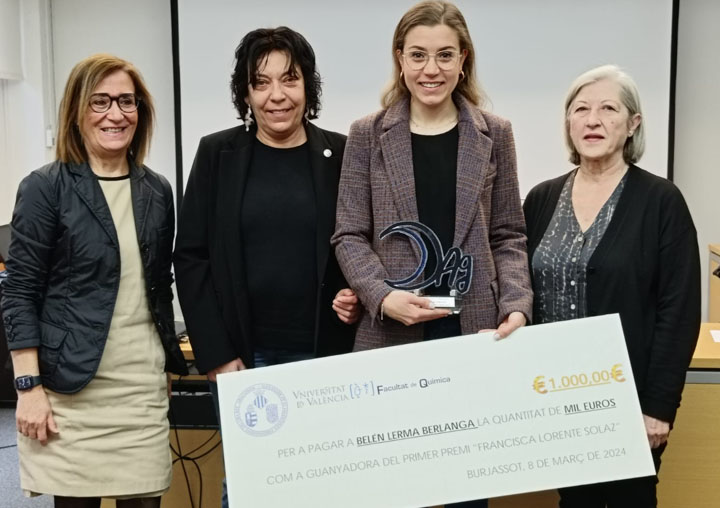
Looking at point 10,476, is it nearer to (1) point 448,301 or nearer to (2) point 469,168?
(1) point 448,301

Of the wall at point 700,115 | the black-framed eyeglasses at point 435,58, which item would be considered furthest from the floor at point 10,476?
the wall at point 700,115

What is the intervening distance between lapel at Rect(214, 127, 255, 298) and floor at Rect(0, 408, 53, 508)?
190cm

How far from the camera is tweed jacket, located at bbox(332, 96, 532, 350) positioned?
1.84 m

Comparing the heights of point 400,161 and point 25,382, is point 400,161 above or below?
above

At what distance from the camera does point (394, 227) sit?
182 centimetres

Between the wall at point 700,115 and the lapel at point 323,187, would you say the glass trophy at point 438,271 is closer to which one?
the lapel at point 323,187

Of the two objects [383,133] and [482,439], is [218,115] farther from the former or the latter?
[482,439]

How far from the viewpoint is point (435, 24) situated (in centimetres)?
183

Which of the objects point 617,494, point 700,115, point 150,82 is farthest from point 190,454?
point 700,115

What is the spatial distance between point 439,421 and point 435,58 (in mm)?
854

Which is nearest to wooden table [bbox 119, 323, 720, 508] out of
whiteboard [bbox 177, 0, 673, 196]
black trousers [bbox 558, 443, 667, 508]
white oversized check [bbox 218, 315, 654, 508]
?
black trousers [bbox 558, 443, 667, 508]

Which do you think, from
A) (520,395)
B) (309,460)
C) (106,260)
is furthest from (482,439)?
(106,260)

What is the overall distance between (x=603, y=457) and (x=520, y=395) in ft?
0.79

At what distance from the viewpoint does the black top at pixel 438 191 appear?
6.08 feet
